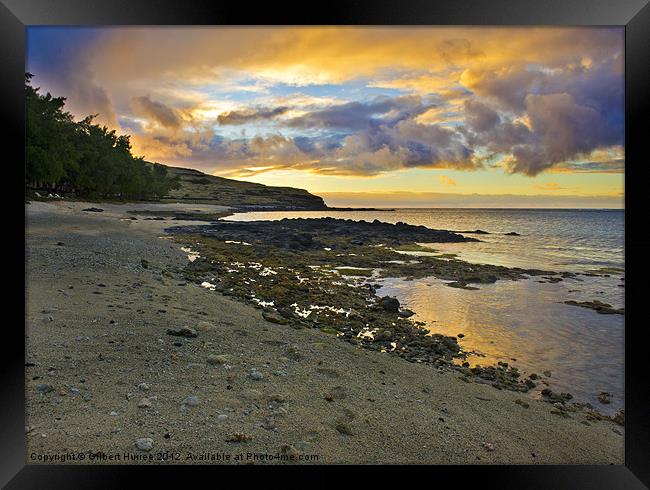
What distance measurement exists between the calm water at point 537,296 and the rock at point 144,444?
97.9 inches

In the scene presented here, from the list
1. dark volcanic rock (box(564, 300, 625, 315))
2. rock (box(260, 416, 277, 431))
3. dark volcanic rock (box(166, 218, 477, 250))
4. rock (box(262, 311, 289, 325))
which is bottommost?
rock (box(260, 416, 277, 431))

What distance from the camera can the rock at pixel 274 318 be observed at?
3.97 m

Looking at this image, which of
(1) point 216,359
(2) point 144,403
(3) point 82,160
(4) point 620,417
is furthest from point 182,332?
(3) point 82,160

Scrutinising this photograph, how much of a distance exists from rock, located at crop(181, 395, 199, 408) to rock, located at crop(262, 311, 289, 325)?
1469 millimetres

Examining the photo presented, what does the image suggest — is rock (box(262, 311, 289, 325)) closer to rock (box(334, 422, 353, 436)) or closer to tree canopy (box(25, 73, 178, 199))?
rock (box(334, 422, 353, 436))

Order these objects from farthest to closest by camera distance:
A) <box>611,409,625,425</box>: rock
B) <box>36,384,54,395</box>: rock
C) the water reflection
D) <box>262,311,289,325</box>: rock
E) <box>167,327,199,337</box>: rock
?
<box>262,311,289,325</box>: rock → <box>167,327,199,337</box>: rock → the water reflection → <box>611,409,625,425</box>: rock → <box>36,384,54,395</box>: rock

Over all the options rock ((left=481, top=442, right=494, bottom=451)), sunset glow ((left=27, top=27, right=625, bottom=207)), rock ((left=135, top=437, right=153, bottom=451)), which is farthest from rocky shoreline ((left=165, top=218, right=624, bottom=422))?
rock ((left=135, top=437, right=153, bottom=451))

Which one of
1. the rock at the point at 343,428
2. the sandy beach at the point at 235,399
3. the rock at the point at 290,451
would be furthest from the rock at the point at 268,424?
the rock at the point at 343,428

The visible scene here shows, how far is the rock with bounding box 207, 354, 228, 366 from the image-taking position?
2.94 metres

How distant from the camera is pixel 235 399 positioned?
2.58 m
